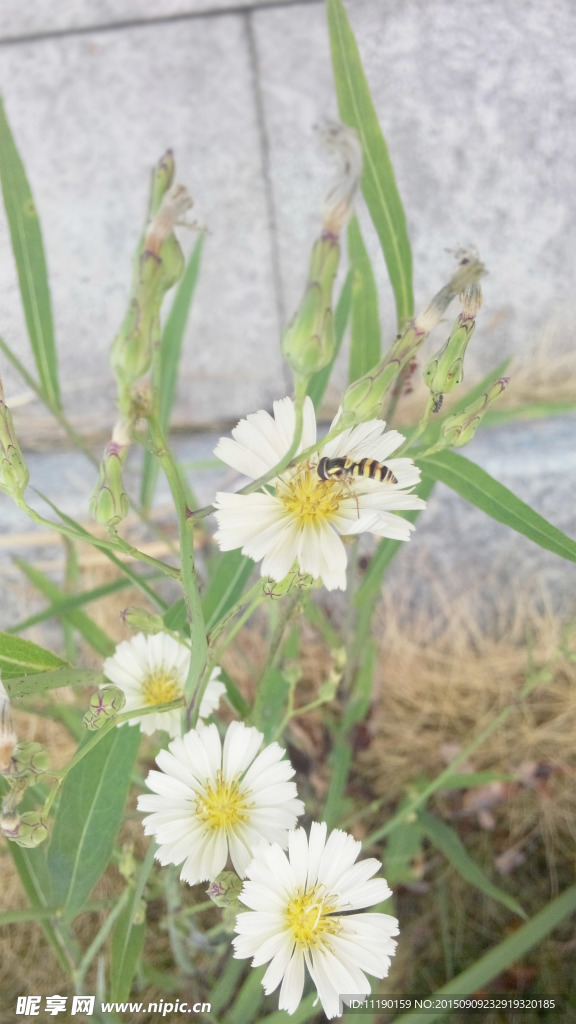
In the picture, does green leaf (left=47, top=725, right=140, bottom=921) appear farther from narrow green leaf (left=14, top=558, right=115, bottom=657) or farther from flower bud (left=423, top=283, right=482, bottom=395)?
flower bud (left=423, top=283, right=482, bottom=395)

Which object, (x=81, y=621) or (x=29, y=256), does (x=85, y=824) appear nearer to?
(x=81, y=621)

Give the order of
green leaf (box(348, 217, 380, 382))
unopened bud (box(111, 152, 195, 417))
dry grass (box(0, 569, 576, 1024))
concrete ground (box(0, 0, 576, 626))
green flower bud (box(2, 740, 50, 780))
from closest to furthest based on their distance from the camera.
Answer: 1. unopened bud (box(111, 152, 195, 417))
2. green flower bud (box(2, 740, 50, 780))
3. green leaf (box(348, 217, 380, 382))
4. dry grass (box(0, 569, 576, 1024))
5. concrete ground (box(0, 0, 576, 626))

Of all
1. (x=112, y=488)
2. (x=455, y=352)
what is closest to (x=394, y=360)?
(x=455, y=352)

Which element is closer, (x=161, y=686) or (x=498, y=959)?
(x=161, y=686)

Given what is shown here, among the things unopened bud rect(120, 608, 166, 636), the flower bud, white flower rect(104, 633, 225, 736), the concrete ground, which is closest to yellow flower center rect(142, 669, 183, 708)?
white flower rect(104, 633, 225, 736)

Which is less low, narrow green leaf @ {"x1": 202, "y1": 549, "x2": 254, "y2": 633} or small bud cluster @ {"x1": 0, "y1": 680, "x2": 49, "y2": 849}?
narrow green leaf @ {"x1": 202, "y1": 549, "x2": 254, "y2": 633}

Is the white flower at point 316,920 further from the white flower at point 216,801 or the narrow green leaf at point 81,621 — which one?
the narrow green leaf at point 81,621

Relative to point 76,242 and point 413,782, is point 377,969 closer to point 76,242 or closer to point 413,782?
point 413,782

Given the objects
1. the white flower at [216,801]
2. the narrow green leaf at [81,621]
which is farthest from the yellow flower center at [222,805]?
the narrow green leaf at [81,621]

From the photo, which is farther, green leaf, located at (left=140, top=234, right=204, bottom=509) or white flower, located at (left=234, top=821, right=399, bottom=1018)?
green leaf, located at (left=140, top=234, right=204, bottom=509)
